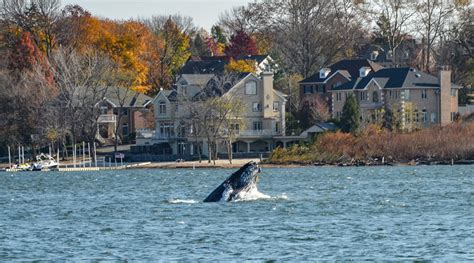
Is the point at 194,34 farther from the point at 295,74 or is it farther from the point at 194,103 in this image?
the point at 194,103

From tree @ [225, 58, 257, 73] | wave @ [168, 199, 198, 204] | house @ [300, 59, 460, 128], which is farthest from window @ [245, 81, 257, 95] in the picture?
wave @ [168, 199, 198, 204]

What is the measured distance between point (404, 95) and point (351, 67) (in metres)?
11.2

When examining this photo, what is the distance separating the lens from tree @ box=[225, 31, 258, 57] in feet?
482

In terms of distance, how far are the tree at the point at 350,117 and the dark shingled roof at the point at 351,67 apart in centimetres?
1310

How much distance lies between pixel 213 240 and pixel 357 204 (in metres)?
14.8

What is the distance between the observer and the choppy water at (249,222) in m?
37.6

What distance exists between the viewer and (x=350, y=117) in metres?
109

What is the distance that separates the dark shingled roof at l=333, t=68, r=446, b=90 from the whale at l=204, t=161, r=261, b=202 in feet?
204

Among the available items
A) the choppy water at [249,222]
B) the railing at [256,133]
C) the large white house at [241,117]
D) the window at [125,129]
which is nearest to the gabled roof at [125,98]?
the window at [125,129]

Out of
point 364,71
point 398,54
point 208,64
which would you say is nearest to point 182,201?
point 364,71

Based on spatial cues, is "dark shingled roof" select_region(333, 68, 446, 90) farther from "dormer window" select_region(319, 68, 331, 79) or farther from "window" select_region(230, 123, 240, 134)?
"window" select_region(230, 123, 240, 134)

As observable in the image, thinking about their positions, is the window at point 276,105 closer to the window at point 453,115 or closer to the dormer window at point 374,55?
the window at point 453,115

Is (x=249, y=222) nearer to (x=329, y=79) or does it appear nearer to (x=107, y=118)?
(x=329, y=79)

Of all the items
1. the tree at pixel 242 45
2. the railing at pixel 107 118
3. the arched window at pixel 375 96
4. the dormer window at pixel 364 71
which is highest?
the tree at pixel 242 45
